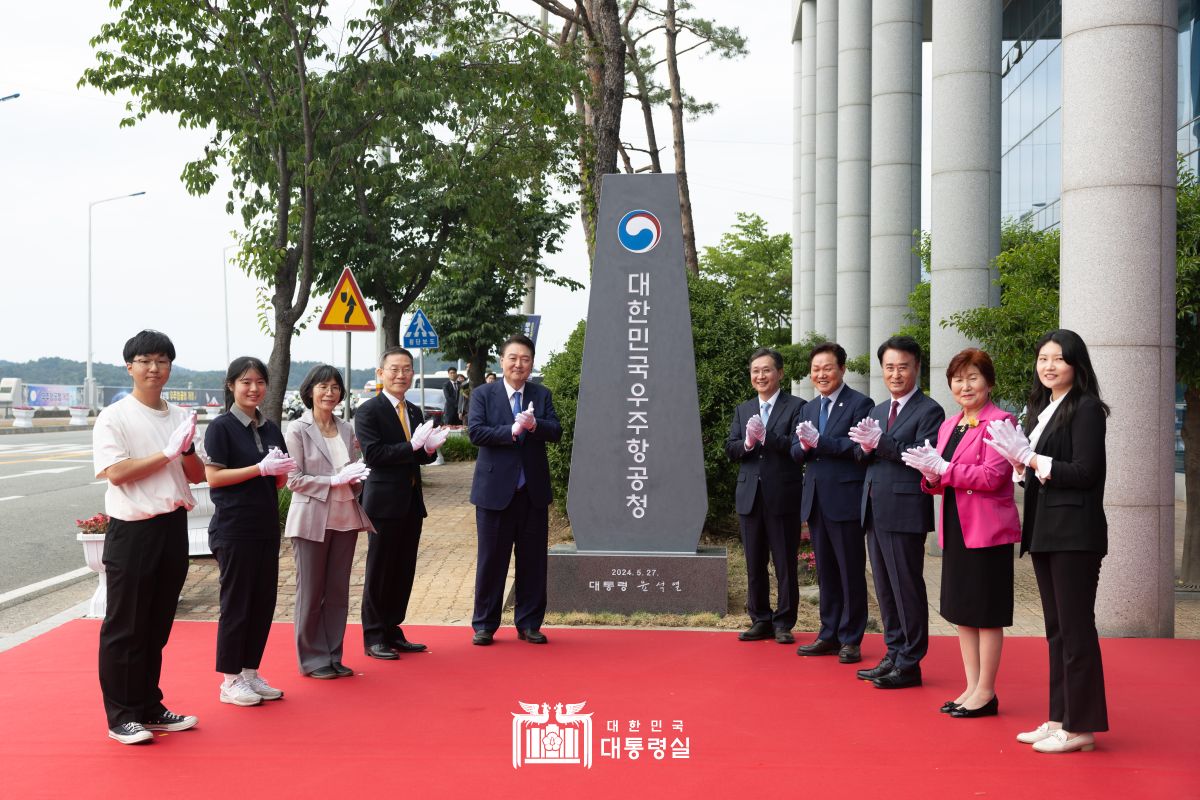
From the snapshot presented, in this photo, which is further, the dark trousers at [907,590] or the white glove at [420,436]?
the white glove at [420,436]

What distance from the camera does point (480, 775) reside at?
4828 millimetres

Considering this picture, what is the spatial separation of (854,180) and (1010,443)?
1710cm

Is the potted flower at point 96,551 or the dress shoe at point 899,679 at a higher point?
the potted flower at point 96,551

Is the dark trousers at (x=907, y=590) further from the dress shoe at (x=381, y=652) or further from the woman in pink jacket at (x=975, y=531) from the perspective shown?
the dress shoe at (x=381, y=652)

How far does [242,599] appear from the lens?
19.5ft

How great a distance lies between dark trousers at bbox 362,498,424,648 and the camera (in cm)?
714

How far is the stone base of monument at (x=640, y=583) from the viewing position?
8.32 metres

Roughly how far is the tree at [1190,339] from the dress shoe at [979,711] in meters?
4.20

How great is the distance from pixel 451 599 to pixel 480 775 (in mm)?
4387

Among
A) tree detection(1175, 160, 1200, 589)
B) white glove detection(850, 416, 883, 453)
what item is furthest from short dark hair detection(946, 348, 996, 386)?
tree detection(1175, 160, 1200, 589)

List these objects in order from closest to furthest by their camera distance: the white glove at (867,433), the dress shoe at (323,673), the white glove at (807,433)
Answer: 1. the white glove at (867,433)
2. the dress shoe at (323,673)
3. the white glove at (807,433)

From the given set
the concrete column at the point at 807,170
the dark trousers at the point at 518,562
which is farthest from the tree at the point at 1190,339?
the concrete column at the point at 807,170

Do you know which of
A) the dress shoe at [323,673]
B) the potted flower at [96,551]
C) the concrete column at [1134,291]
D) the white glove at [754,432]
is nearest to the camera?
the dress shoe at [323,673]

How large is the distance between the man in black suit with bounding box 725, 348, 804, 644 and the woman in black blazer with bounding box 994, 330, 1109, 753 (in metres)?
2.32
